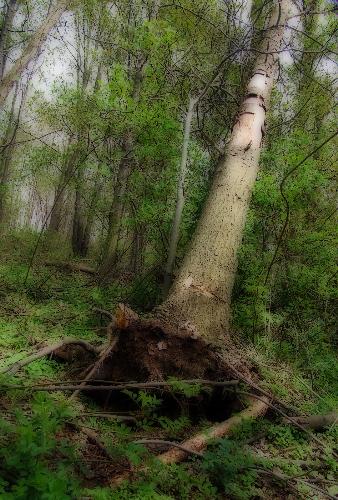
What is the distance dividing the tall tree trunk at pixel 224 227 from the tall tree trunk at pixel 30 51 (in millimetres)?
3911

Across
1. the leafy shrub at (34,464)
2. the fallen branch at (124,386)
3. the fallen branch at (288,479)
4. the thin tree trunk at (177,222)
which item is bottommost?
the fallen branch at (288,479)

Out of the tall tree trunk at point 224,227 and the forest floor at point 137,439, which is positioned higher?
the tall tree trunk at point 224,227

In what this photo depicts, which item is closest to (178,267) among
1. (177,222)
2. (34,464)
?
(177,222)

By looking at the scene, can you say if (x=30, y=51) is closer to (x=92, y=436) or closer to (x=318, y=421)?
(x=92, y=436)

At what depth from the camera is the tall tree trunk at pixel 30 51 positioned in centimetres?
683

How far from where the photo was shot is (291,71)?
9.81 metres

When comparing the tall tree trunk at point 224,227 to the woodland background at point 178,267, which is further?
the tall tree trunk at point 224,227

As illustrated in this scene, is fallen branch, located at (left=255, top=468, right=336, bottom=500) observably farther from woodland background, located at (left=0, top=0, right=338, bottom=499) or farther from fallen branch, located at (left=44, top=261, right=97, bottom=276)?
fallen branch, located at (left=44, top=261, right=97, bottom=276)

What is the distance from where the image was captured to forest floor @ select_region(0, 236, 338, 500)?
2.09 metres

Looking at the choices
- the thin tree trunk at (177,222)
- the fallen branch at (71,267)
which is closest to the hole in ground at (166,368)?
the thin tree trunk at (177,222)

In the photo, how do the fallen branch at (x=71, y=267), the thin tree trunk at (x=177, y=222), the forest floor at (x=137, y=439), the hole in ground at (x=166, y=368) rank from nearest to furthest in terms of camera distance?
the forest floor at (x=137, y=439) < the hole in ground at (x=166, y=368) < the thin tree trunk at (x=177, y=222) < the fallen branch at (x=71, y=267)

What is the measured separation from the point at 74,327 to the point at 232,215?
8.70 ft

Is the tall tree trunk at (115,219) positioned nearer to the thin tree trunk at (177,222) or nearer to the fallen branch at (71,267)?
the fallen branch at (71,267)

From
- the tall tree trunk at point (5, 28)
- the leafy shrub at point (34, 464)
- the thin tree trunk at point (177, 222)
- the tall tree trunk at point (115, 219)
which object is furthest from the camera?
the tall tree trunk at point (115, 219)
